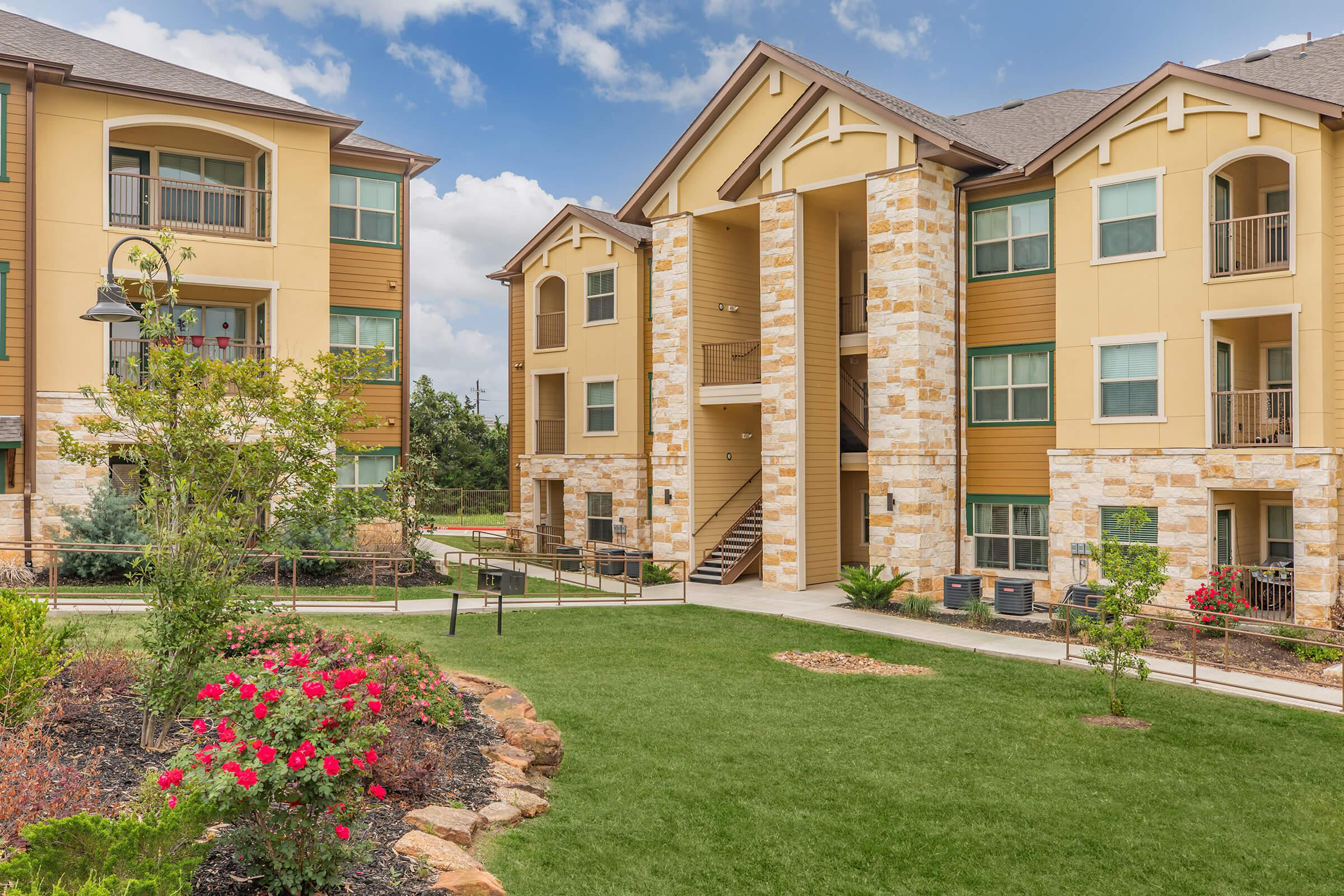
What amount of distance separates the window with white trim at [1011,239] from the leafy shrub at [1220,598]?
7179mm

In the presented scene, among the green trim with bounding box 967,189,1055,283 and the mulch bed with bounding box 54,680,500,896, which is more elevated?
the green trim with bounding box 967,189,1055,283

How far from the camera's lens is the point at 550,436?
30828 millimetres

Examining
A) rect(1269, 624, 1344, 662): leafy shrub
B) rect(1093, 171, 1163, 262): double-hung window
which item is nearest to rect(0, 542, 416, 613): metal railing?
rect(1269, 624, 1344, 662): leafy shrub

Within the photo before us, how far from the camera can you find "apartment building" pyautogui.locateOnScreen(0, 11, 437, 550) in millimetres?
19812

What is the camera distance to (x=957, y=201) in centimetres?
2155

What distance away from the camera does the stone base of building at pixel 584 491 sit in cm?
2752

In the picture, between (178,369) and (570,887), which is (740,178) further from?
(570,887)

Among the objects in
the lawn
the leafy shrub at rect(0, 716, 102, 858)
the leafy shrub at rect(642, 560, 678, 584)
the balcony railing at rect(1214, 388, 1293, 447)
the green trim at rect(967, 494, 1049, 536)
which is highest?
the balcony railing at rect(1214, 388, 1293, 447)

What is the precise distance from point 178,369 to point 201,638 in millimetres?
2372

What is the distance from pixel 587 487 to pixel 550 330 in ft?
17.7

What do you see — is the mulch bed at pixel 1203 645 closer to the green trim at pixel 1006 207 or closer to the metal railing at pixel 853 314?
the green trim at pixel 1006 207

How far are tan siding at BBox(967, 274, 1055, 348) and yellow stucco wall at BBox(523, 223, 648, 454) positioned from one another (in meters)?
9.84

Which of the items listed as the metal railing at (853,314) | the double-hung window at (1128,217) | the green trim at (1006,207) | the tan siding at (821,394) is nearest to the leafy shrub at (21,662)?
the tan siding at (821,394)

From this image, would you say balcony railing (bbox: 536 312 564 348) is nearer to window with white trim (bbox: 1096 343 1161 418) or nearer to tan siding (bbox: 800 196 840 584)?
tan siding (bbox: 800 196 840 584)
